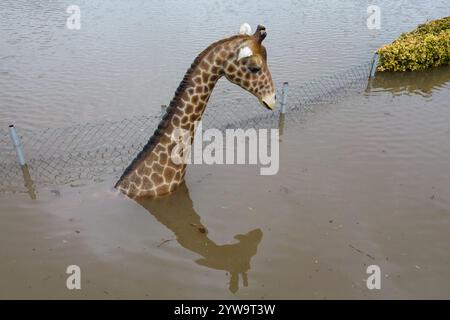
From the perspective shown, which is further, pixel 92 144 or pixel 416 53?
pixel 416 53

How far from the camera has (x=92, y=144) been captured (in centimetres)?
1007

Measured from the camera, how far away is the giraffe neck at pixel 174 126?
6672mm

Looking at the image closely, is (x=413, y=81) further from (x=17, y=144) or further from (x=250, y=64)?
(x=17, y=144)

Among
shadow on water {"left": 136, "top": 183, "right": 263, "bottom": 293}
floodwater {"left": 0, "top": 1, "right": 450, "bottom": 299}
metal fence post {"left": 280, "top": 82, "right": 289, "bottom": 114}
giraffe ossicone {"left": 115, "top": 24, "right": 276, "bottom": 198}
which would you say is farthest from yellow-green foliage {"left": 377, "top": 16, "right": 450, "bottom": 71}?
shadow on water {"left": 136, "top": 183, "right": 263, "bottom": 293}

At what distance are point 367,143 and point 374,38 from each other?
10.4 metres

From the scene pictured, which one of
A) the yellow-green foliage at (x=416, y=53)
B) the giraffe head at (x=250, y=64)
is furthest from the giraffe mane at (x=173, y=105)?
the yellow-green foliage at (x=416, y=53)

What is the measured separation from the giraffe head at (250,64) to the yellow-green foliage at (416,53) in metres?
9.55

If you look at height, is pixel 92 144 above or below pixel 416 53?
below

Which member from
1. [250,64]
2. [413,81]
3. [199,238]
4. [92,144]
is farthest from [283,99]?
[413,81]

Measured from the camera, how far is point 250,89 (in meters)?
7.00

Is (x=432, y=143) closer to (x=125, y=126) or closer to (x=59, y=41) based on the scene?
(x=125, y=126)

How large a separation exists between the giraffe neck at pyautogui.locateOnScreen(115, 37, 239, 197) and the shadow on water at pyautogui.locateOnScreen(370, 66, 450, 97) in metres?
8.71

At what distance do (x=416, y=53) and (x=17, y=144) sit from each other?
13828 millimetres

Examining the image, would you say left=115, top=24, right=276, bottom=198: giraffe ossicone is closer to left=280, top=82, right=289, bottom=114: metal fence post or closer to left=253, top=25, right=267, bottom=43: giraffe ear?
left=253, top=25, right=267, bottom=43: giraffe ear
